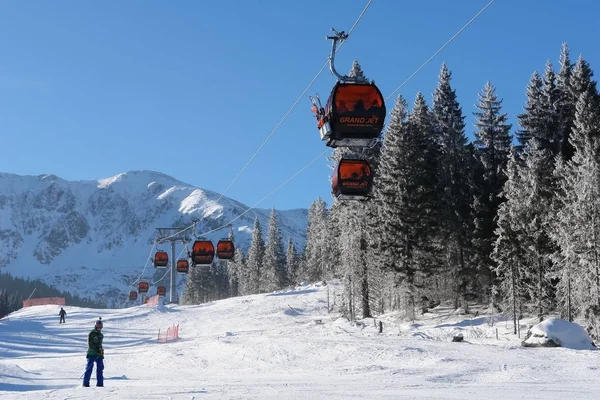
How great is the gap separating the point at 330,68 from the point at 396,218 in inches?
991

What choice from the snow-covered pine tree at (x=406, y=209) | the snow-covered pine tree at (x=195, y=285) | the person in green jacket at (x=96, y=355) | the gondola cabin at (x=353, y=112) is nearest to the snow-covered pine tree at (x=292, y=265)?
the snow-covered pine tree at (x=195, y=285)

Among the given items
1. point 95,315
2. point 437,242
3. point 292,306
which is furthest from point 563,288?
point 95,315

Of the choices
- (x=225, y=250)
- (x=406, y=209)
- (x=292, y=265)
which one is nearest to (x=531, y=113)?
(x=406, y=209)

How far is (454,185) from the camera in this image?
49469 millimetres

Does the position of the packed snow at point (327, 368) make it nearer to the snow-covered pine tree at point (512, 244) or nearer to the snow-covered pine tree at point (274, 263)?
the snow-covered pine tree at point (512, 244)

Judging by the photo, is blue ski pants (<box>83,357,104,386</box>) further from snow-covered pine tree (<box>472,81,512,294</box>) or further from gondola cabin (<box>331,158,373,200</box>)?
snow-covered pine tree (<box>472,81,512,294</box>)

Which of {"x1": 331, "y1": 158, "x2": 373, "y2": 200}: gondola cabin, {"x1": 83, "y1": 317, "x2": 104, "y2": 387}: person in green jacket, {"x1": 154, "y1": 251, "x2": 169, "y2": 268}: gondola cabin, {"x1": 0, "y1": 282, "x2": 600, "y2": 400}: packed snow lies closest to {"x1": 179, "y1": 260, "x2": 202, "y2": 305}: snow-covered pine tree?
{"x1": 154, "y1": 251, "x2": 169, "y2": 268}: gondola cabin

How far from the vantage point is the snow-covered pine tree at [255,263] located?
352 feet

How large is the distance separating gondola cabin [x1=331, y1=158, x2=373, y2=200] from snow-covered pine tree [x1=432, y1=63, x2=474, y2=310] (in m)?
22.5

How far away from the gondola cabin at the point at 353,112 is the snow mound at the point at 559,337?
10043 mm

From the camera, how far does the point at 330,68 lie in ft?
60.6

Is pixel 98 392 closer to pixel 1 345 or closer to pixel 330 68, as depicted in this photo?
pixel 330 68

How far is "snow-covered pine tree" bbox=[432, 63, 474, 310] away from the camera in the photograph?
1833 inches

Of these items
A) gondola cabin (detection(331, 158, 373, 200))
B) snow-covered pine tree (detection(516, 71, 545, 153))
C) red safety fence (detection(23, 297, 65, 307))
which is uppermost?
snow-covered pine tree (detection(516, 71, 545, 153))
